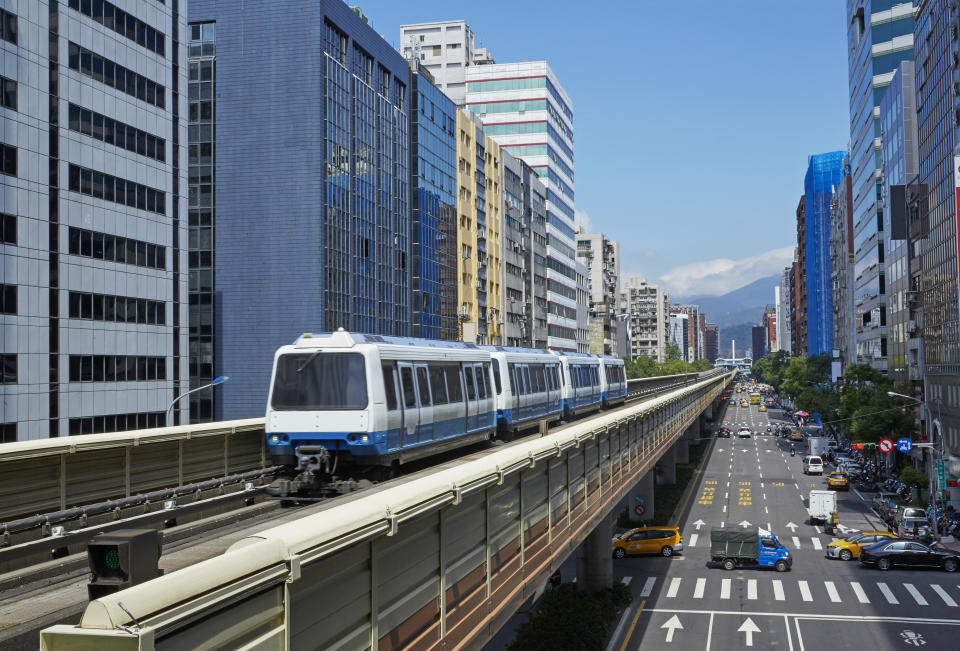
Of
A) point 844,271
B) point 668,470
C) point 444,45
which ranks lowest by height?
point 668,470

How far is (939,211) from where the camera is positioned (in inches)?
2721

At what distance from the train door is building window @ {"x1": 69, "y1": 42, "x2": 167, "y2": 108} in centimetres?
3690

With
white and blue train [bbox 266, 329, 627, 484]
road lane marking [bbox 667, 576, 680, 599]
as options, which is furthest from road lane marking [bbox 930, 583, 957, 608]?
white and blue train [bbox 266, 329, 627, 484]

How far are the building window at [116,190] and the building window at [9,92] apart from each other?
183 inches

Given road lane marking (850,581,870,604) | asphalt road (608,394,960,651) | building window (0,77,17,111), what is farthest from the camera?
building window (0,77,17,111)

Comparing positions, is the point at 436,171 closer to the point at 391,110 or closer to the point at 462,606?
the point at 391,110

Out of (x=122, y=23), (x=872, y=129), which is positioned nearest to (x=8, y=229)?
(x=122, y=23)

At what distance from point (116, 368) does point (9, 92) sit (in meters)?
15.4

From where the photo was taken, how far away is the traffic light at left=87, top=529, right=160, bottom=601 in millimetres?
6621

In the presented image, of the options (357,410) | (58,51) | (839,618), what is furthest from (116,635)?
(58,51)

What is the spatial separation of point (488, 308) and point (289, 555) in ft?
319

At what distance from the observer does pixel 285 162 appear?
67938 mm

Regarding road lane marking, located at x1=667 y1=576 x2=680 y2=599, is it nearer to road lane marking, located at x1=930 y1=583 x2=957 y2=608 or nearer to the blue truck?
the blue truck

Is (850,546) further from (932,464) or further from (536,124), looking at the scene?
(536,124)
